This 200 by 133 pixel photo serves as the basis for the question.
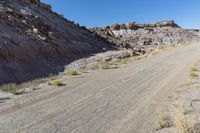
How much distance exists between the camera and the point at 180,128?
7914 millimetres

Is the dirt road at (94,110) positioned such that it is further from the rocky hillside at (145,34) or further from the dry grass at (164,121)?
the rocky hillside at (145,34)

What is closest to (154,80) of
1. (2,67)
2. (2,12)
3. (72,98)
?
(72,98)

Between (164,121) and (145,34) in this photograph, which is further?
(145,34)

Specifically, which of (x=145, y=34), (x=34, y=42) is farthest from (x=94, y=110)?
(x=145, y=34)

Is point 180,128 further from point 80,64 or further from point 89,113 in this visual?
point 80,64

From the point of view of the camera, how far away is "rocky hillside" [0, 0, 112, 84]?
27000mm

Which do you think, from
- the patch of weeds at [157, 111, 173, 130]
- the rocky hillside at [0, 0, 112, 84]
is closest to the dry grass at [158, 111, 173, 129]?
the patch of weeds at [157, 111, 173, 130]

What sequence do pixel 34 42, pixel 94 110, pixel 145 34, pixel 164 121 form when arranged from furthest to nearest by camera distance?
pixel 145 34 → pixel 34 42 → pixel 94 110 → pixel 164 121

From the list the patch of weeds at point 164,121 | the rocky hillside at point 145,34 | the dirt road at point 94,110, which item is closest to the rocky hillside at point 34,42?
the dirt road at point 94,110

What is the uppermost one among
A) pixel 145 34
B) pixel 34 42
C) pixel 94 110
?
pixel 145 34

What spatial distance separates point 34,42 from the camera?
3319 cm

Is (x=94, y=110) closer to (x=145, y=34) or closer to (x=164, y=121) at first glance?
(x=164, y=121)

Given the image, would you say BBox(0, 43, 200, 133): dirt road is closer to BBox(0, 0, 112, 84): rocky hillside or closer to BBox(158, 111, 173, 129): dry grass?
BBox(158, 111, 173, 129): dry grass

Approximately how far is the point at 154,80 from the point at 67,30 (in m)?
30.5
